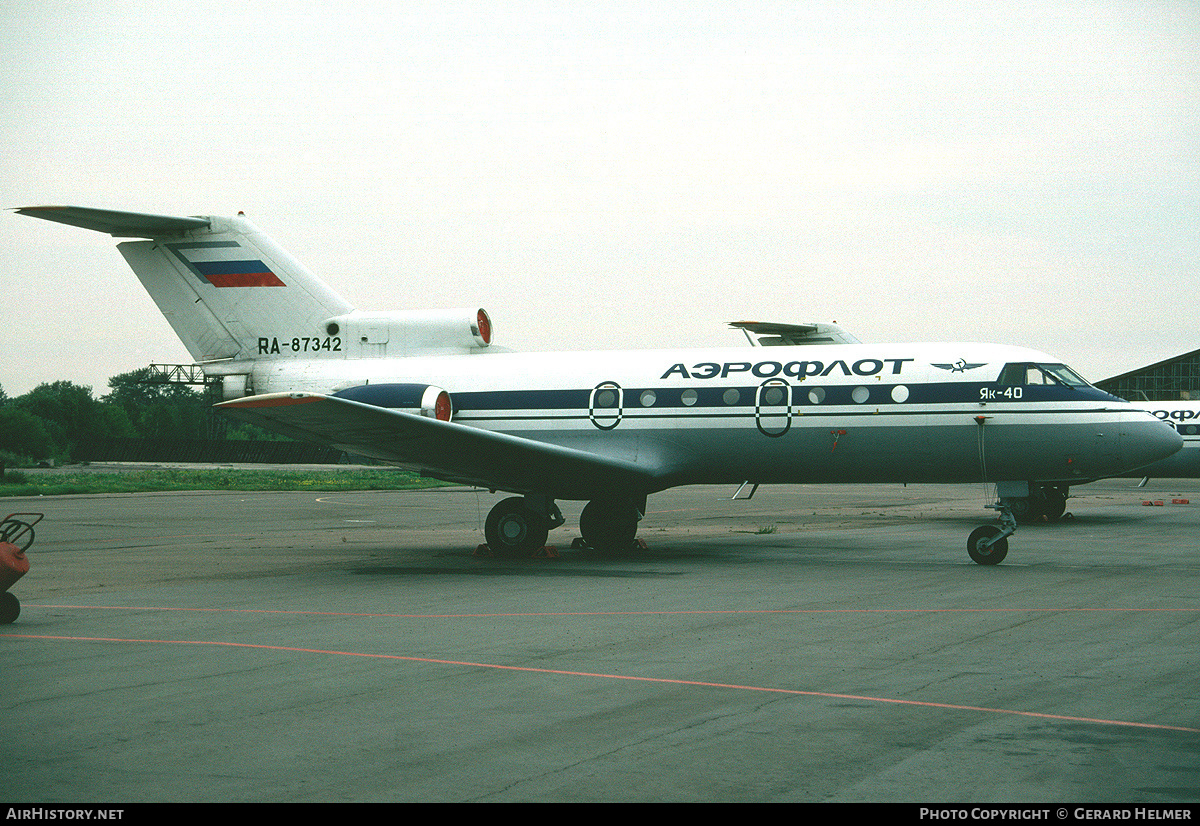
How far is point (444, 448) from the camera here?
1689 centimetres

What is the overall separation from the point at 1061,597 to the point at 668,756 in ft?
27.7

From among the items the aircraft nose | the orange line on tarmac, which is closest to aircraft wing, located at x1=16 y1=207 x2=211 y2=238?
the orange line on tarmac

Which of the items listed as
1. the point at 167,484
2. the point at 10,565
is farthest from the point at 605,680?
the point at 167,484

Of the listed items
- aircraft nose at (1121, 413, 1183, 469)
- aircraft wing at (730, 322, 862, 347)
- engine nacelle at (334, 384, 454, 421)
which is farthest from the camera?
aircraft wing at (730, 322, 862, 347)

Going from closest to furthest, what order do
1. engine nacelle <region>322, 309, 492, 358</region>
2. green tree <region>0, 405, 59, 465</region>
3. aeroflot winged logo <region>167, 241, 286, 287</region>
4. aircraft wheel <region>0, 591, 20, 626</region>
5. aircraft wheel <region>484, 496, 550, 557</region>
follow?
aircraft wheel <region>0, 591, 20, 626</region>
aircraft wheel <region>484, 496, 550, 557</region>
aeroflot winged logo <region>167, 241, 286, 287</region>
engine nacelle <region>322, 309, 492, 358</region>
green tree <region>0, 405, 59, 465</region>

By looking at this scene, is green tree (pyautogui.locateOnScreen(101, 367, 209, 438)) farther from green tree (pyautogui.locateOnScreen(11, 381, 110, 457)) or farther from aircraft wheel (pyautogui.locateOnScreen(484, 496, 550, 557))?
aircraft wheel (pyautogui.locateOnScreen(484, 496, 550, 557))

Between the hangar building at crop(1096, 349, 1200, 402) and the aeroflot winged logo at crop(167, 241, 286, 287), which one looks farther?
the hangar building at crop(1096, 349, 1200, 402)

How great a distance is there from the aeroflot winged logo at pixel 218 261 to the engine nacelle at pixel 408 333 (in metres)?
1.75

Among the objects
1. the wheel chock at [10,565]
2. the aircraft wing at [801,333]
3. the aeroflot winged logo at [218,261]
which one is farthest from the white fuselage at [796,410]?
the aircraft wing at [801,333]

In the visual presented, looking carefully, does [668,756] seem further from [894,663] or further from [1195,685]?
[1195,685]

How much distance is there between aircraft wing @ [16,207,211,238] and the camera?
58.2ft

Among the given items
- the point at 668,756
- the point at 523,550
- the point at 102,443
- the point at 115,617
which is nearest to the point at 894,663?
the point at 668,756

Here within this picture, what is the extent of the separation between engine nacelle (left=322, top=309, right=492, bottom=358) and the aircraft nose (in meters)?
11.1

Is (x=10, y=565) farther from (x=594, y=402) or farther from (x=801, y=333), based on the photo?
(x=801, y=333)
